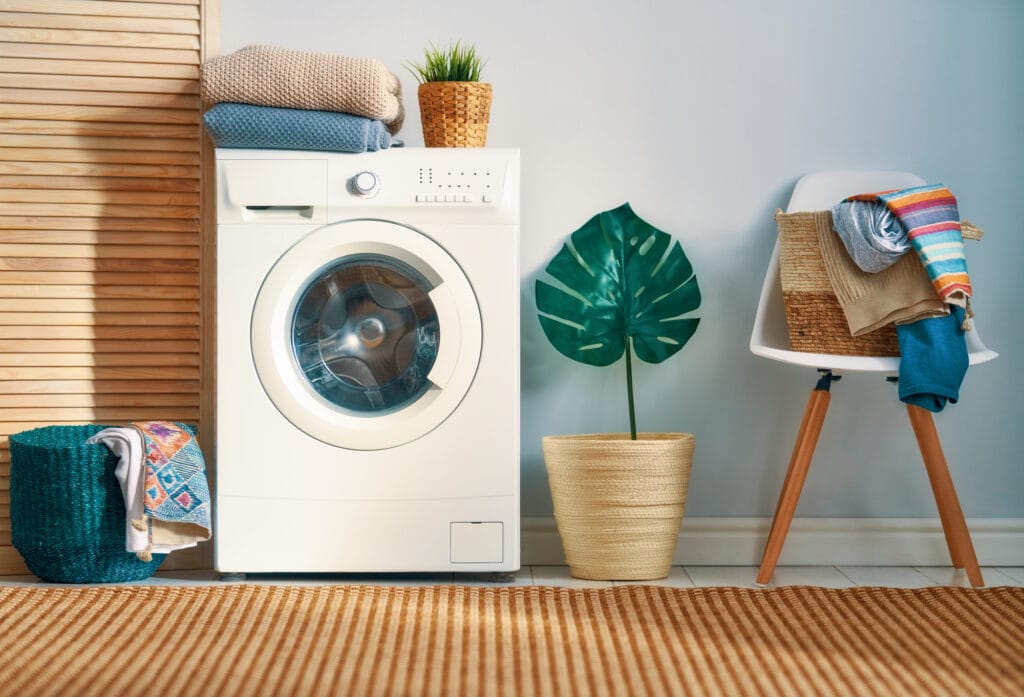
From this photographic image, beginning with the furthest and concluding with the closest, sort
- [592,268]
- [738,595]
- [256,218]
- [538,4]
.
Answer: [538,4] < [592,268] < [256,218] < [738,595]

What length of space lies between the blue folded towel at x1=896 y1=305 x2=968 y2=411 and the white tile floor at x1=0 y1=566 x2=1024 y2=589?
445 mm

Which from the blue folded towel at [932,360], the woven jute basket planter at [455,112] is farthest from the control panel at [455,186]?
the blue folded towel at [932,360]

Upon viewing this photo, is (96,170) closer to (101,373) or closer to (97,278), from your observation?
(97,278)

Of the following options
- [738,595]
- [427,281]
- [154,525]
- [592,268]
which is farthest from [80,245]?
[738,595]

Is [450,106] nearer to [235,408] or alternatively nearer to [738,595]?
[235,408]

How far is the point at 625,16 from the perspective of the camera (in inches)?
94.4

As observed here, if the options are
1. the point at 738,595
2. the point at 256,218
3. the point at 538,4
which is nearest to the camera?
the point at 738,595

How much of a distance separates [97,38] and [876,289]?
5.88ft

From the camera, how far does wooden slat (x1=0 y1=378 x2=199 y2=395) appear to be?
2.29 meters

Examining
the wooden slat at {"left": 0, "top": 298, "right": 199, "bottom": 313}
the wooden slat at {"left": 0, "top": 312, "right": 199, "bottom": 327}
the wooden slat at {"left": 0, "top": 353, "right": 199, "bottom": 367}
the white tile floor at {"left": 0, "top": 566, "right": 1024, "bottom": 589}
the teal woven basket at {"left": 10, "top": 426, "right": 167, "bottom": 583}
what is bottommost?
the white tile floor at {"left": 0, "top": 566, "right": 1024, "bottom": 589}

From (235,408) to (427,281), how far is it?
0.46 metres

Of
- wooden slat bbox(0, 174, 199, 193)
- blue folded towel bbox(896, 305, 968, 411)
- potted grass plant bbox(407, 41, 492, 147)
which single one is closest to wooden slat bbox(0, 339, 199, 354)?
wooden slat bbox(0, 174, 199, 193)

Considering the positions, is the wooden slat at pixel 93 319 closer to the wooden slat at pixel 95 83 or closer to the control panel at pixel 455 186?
the wooden slat at pixel 95 83

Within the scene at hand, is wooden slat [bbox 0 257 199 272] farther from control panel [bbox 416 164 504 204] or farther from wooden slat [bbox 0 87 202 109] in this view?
control panel [bbox 416 164 504 204]
